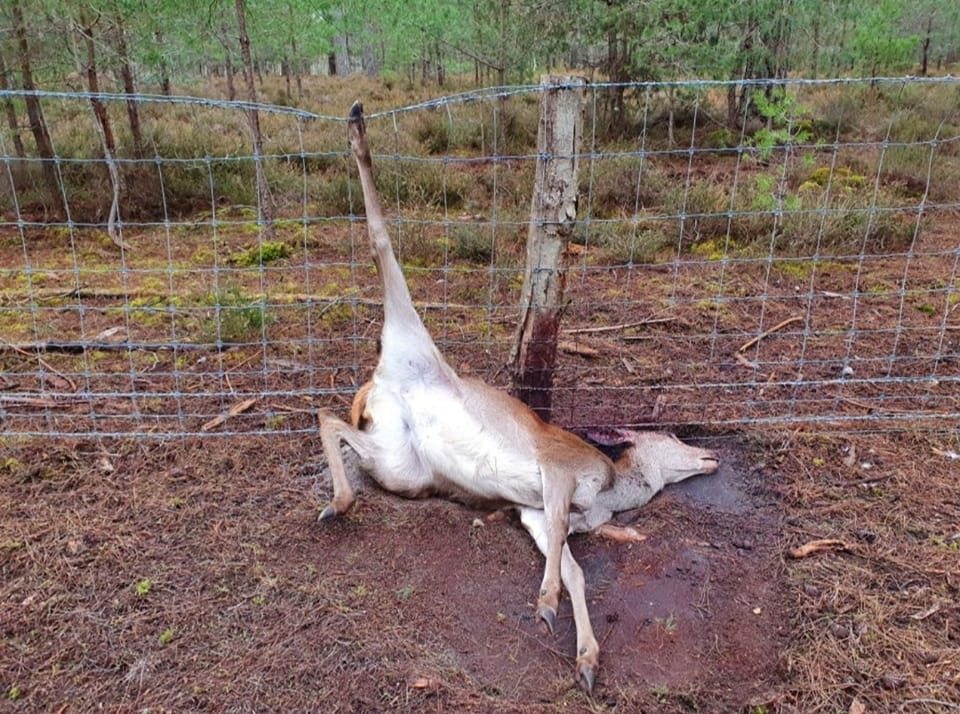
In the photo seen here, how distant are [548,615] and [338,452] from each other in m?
1.27

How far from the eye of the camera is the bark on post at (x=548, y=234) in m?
3.68

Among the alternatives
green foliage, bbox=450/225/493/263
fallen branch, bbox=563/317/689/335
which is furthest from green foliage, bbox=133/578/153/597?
green foliage, bbox=450/225/493/263

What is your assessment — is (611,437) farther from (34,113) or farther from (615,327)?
(34,113)

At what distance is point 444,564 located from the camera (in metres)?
3.30

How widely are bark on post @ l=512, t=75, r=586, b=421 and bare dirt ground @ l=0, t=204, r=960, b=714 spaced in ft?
1.61

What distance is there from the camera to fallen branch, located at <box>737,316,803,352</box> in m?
5.30

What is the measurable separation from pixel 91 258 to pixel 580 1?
7449mm

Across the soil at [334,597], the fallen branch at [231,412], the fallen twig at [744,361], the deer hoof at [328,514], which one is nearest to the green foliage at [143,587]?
the soil at [334,597]

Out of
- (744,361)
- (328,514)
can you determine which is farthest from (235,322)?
(744,361)

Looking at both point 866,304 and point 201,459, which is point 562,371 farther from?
point 866,304

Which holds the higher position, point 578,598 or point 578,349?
point 578,349

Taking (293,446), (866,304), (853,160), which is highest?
(853,160)

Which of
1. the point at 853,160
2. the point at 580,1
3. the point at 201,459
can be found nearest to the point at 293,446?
the point at 201,459

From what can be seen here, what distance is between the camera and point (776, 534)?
3570 millimetres
